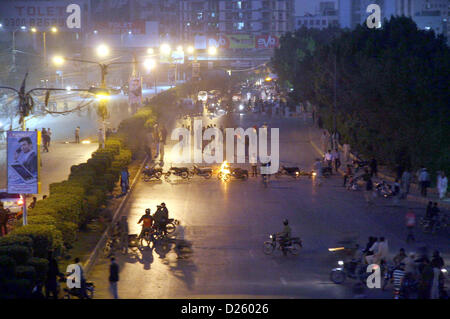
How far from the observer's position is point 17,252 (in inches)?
572

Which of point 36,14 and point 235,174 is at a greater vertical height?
point 36,14

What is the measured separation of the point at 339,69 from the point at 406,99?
16242 millimetres

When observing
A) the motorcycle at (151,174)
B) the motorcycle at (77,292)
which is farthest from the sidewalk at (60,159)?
the motorcycle at (77,292)

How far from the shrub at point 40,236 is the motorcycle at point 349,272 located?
6.98 m

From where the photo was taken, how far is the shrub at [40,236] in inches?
638

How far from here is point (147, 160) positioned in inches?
1574

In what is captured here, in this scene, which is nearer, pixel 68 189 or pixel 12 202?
pixel 68 189

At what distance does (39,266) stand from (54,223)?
Answer: 336cm

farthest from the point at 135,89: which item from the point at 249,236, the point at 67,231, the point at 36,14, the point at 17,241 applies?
the point at 36,14

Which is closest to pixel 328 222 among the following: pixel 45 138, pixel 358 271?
pixel 358 271

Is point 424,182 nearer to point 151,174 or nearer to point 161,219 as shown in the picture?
point 161,219

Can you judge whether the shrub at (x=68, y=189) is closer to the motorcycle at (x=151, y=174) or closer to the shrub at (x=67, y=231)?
the shrub at (x=67, y=231)

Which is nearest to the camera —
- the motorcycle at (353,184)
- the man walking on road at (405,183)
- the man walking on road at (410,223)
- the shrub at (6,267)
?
the shrub at (6,267)

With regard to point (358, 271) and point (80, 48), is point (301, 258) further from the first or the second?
point (80, 48)
